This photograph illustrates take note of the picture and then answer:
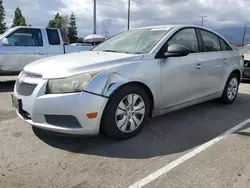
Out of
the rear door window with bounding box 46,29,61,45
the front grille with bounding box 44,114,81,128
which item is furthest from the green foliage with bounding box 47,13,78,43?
the front grille with bounding box 44,114,81,128

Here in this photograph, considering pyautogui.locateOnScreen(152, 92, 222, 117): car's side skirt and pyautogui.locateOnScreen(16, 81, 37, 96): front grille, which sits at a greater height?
pyautogui.locateOnScreen(16, 81, 37, 96): front grille

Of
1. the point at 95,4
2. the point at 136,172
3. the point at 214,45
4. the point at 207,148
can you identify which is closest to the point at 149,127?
the point at 207,148

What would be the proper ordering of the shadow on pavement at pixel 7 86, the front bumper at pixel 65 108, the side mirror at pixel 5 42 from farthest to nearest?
the side mirror at pixel 5 42, the shadow on pavement at pixel 7 86, the front bumper at pixel 65 108

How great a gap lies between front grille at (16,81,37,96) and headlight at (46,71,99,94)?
25 centimetres

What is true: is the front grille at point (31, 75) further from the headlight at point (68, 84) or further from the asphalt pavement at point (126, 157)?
the asphalt pavement at point (126, 157)

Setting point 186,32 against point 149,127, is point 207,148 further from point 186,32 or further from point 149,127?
point 186,32

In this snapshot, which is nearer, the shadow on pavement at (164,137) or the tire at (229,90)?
the shadow on pavement at (164,137)

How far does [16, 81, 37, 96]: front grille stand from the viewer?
328cm

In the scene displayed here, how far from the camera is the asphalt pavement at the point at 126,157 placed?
267cm

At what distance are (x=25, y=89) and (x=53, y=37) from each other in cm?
538

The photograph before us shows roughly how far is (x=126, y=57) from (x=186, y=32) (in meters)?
1.48

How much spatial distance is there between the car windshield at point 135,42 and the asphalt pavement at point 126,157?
1.23m

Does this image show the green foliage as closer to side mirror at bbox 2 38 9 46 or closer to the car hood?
side mirror at bbox 2 38 9 46

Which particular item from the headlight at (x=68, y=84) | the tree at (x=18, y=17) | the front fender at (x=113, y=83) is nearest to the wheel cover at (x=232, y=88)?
the front fender at (x=113, y=83)
